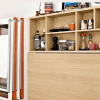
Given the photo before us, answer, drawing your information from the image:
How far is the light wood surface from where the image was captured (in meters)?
1.68

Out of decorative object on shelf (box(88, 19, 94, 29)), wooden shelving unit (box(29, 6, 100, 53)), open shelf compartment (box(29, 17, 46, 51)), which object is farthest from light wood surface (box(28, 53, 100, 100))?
decorative object on shelf (box(88, 19, 94, 29))

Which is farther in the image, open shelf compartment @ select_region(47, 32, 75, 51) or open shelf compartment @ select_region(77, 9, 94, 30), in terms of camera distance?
open shelf compartment @ select_region(47, 32, 75, 51)

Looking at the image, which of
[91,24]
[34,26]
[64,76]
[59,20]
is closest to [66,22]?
[59,20]

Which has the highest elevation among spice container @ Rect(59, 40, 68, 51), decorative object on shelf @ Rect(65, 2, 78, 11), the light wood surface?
decorative object on shelf @ Rect(65, 2, 78, 11)

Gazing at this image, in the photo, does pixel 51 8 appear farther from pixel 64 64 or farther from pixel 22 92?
pixel 22 92

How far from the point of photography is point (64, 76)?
1.89m

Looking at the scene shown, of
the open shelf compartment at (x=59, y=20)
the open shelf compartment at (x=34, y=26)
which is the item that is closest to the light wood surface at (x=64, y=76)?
the open shelf compartment at (x=34, y=26)

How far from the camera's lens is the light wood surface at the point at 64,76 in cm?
168

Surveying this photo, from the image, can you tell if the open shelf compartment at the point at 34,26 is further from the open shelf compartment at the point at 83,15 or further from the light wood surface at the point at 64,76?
the open shelf compartment at the point at 83,15

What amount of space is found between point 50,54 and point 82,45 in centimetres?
48

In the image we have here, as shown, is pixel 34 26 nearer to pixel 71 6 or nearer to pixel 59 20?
pixel 59 20

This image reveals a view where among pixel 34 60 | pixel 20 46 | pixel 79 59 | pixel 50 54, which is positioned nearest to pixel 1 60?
pixel 20 46

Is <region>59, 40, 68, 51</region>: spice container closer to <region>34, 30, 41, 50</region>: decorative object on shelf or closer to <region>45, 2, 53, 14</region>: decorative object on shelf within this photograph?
<region>34, 30, 41, 50</region>: decorative object on shelf

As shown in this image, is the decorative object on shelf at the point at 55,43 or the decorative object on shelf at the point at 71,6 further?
the decorative object on shelf at the point at 55,43
